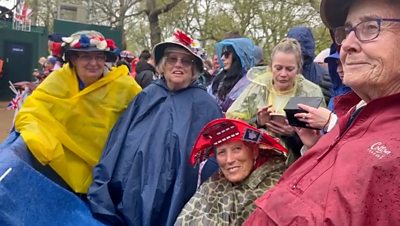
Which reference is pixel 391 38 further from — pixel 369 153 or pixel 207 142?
pixel 207 142

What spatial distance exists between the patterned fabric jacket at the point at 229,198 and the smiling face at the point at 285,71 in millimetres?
435

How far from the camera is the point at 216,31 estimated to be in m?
24.8

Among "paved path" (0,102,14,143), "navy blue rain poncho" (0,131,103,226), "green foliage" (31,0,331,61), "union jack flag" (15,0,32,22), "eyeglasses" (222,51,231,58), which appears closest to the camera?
"navy blue rain poncho" (0,131,103,226)

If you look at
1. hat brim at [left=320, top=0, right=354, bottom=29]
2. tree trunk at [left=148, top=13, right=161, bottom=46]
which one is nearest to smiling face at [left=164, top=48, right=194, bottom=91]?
hat brim at [left=320, top=0, right=354, bottom=29]

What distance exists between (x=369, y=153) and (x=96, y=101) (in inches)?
101

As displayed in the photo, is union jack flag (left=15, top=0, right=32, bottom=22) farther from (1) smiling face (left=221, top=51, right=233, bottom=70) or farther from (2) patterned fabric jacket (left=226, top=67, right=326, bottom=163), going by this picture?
(2) patterned fabric jacket (left=226, top=67, right=326, bottom=163)

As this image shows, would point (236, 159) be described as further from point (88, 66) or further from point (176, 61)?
point (88, 66)

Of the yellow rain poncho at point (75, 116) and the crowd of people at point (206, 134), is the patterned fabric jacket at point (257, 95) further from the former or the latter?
the yellow rain poncho at point (75, 116)

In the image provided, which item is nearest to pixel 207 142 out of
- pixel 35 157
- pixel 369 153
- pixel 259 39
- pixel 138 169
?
pixel 138 169

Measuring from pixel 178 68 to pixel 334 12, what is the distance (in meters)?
1.65

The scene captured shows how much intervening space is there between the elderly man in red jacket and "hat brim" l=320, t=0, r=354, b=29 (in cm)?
6

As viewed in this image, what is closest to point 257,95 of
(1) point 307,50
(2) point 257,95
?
(2) point 257,95

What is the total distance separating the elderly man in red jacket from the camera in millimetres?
1169

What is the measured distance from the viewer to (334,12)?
1.66 m
